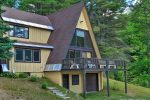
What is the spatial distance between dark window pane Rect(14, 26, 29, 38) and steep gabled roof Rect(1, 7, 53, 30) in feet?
2.00

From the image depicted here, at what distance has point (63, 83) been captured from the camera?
96.3ft

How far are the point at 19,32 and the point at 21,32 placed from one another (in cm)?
24

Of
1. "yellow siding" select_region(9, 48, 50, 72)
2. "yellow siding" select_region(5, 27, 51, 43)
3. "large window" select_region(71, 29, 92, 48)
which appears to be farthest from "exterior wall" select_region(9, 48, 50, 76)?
"large window" select_region(71, 29, 92, 48)

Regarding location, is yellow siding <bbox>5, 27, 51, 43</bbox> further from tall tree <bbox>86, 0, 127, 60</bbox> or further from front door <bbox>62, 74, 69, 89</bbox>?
tall tree <bbox>86, 0, 127, 60</bbox>

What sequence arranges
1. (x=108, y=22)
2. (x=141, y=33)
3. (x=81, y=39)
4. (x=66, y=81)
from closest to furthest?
(x=66, y=81) < (x=141, y=33) < (x=81, y=39) < (x=108, y=22)

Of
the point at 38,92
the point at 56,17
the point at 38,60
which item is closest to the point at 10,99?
the point at 38,92

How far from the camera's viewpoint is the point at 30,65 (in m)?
28.7

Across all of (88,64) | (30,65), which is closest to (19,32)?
→ (30,65)

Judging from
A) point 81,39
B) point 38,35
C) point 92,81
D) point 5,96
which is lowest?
point 92,81

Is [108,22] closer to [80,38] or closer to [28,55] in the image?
[80,38]

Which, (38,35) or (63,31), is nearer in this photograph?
(38,35)

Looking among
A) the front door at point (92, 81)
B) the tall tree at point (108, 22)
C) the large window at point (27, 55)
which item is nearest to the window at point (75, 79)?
the front door at point (92, 81)

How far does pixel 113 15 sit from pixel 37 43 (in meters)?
18.1

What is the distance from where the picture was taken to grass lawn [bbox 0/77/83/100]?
811 inches
